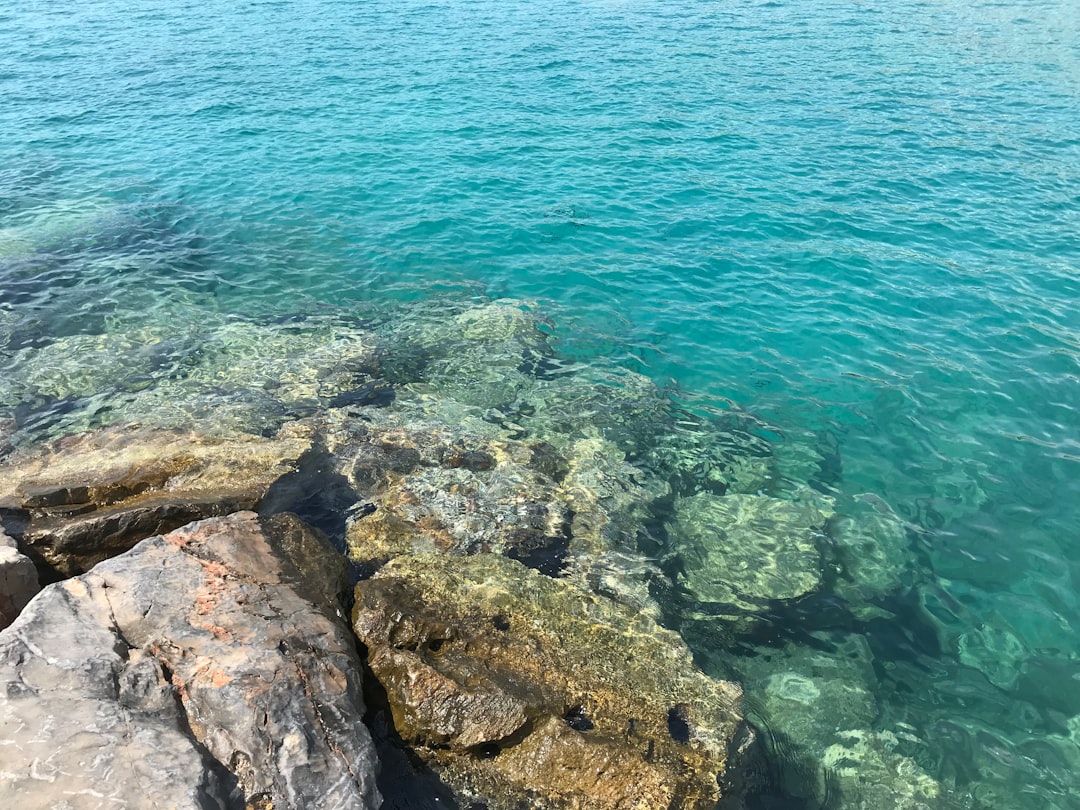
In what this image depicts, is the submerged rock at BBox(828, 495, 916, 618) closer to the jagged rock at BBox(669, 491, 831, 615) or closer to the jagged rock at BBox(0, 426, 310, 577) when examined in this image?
the jagged rock at BBox(669, 491, 831, 615)

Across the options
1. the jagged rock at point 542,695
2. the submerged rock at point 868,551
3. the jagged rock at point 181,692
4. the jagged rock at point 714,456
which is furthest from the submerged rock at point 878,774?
the jagged rock at point 181,692

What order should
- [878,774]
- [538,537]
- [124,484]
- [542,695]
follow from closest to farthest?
[542,695] → [878,774] → [124,484] → [538,537]

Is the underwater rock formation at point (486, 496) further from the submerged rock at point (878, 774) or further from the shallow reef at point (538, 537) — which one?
the submerged rock at point (878, 774)

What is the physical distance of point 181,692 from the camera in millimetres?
7219

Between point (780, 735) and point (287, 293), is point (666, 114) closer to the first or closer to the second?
point (287, 293)

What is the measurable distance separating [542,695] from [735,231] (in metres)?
18.6

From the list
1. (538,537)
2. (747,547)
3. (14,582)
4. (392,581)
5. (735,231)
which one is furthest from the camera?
(735,231)

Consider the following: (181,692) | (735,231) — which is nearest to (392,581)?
(181,692)

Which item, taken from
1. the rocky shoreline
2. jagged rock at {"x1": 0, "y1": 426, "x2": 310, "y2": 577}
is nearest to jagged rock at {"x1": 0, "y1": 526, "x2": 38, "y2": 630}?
the rocky shoreline

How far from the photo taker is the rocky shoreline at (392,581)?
692 centimetres

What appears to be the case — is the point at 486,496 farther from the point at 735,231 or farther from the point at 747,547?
the point at 735,231

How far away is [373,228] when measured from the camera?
24.3 m

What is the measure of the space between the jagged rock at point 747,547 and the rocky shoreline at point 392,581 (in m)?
0.05

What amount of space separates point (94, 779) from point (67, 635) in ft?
6.92
